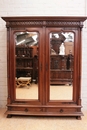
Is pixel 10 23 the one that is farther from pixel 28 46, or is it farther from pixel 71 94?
pixel 71 94

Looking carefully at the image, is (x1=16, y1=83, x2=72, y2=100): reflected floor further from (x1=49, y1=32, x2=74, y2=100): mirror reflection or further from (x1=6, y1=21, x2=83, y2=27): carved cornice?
(x1=6, y1=21, x2=83, y2=27): carved cornice

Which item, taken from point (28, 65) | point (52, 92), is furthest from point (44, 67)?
point (52, 92)

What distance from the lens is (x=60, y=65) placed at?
307 cm

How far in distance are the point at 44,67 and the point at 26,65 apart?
34 cm

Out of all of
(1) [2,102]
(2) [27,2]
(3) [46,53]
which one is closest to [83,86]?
(3) [46,53]

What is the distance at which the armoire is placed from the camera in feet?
9.74

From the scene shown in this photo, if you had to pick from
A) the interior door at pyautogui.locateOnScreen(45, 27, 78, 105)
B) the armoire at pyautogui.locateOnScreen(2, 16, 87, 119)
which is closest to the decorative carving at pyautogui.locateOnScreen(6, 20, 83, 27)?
the armoire at pyautogui.locateOnScreen(2, 16, 87, 119)

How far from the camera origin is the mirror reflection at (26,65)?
301 centimetres

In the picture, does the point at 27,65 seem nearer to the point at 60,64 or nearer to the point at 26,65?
the point at 26,65

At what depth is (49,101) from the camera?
3.07 metres

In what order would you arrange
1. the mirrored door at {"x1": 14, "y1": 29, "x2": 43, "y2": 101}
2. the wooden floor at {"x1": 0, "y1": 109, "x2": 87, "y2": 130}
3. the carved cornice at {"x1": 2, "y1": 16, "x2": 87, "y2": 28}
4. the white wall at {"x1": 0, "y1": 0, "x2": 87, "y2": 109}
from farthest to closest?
the white wall at {"x1": 0, "y1": 0, "x2": 87, "y2": 109} → the mirrored door at {"x1": 14, "y1": 29, "x2": 43, "y2": 101} → the carved cornice at {"x1": 2, "y1": 16, "x2": 87, "y2": 28} → the wooden floor at {"x1": 0, "y1": 109, "x2": 87, "y2": 130}
